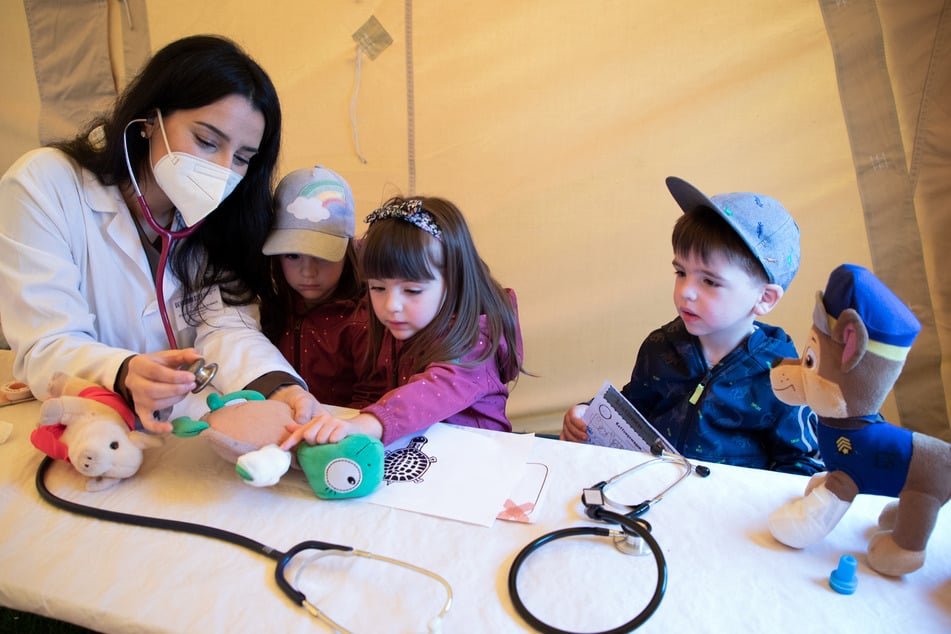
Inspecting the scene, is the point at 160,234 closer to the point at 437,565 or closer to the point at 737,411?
the point at 437,565

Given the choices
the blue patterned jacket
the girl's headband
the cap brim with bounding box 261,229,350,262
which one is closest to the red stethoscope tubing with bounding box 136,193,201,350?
the cap brim with bounding box 261,229,350,262

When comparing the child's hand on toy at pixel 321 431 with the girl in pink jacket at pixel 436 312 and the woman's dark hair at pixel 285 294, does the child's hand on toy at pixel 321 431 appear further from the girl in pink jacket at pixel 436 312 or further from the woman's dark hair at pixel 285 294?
the woman's dark hair at pixel 285 294

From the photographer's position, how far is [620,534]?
0.67 m

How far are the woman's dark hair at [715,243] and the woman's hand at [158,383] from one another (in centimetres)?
79

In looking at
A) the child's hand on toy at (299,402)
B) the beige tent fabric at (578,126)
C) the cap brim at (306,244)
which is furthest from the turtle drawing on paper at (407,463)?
the beige tent fabric at (578,126)

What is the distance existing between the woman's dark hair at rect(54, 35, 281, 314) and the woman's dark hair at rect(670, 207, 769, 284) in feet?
2.59

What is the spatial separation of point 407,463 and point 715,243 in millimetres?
598

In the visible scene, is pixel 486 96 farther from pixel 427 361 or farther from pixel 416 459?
pixel 416 459

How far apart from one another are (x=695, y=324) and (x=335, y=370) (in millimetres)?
761

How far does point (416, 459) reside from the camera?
859mm

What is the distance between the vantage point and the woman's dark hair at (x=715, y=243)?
2.95ft

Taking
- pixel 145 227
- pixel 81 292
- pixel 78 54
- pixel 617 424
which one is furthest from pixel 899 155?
pixel 78 54

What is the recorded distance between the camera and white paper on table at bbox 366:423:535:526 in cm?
74

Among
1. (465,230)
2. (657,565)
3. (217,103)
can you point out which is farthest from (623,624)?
(217,103)
